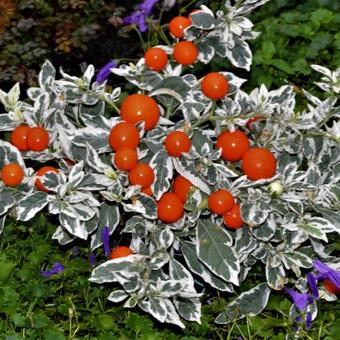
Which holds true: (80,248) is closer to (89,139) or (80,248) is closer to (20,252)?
(20,252)

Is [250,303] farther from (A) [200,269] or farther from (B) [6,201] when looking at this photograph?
(B) [6,201]

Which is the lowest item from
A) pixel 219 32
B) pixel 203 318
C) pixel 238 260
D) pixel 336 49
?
pixel 336 49

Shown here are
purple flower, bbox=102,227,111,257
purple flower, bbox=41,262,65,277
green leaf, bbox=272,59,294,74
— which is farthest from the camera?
green leaf, bbox=272,59,294,74

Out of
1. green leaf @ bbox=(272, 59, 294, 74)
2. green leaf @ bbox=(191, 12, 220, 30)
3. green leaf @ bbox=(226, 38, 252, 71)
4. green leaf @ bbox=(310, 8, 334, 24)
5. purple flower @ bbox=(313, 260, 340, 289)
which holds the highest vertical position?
green leaf @ bbox=(191, 12, 220, 30)

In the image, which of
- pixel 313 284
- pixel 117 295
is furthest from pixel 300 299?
pixel 117 295

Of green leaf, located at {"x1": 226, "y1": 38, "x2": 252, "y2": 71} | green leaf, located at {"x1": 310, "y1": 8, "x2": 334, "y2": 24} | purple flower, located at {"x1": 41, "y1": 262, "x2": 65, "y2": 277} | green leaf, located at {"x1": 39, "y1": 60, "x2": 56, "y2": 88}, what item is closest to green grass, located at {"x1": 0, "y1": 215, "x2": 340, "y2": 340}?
purple flower, located at {"x1": 41, "y1": 262, "x2": 65, "y2": 277}

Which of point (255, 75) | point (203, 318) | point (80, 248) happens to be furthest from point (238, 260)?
point (255, 75)

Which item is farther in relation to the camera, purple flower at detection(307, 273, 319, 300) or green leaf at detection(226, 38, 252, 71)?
green leaf at detection(226, 38, 252, 71)

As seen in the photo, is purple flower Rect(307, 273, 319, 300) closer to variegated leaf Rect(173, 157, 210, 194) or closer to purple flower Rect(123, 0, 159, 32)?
variegated leaf Rect(173, 157, 210, 194)

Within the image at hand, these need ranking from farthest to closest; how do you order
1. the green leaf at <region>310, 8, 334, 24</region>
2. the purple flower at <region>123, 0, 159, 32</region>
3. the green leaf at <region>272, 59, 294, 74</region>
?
the green leaf at <region>310, 8, 334, 24</region> → the green leaf at <region>272, 59, 294, 74</region> → the purple flower at <region>123, 0, 159, 32</region>
